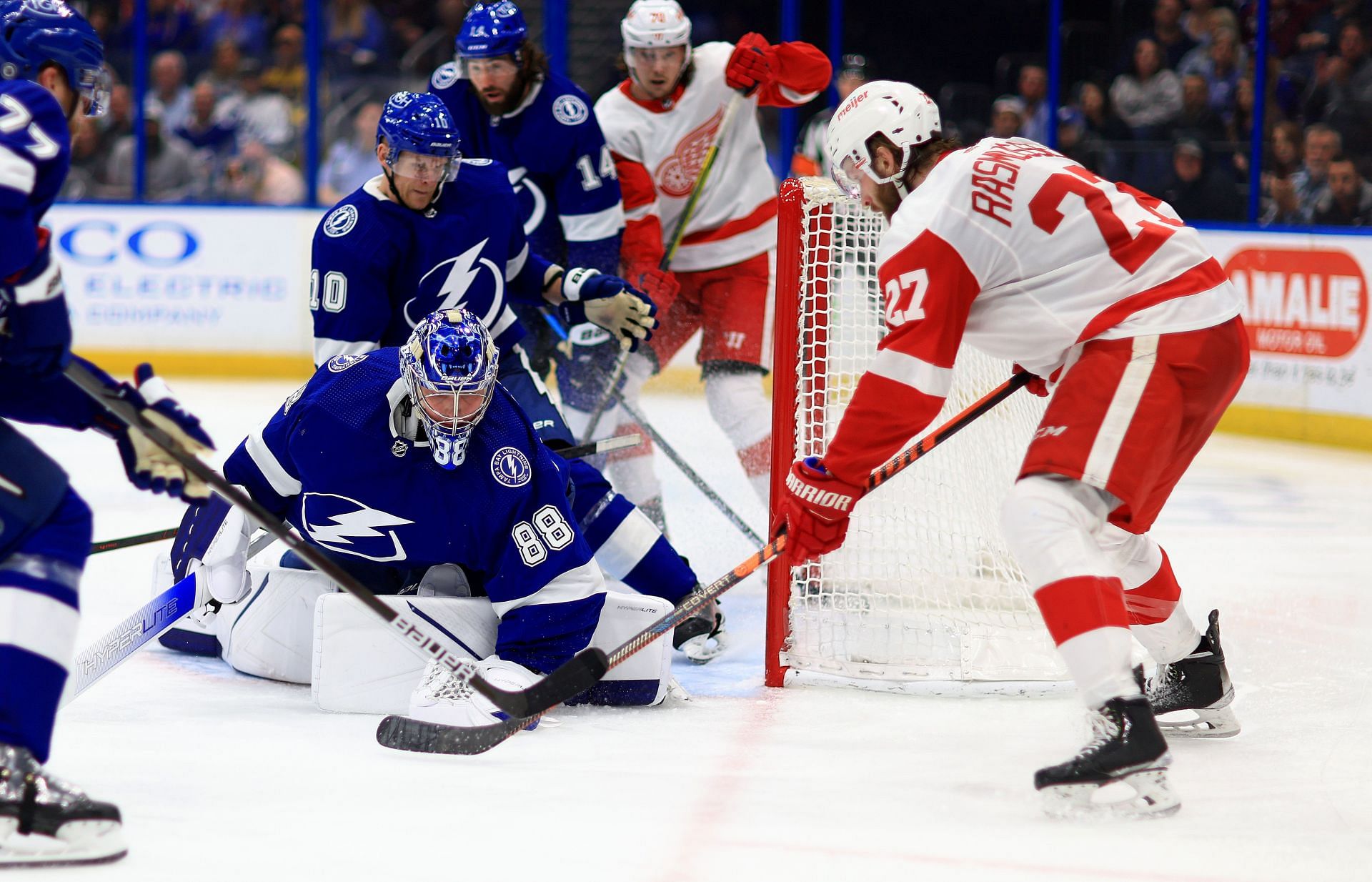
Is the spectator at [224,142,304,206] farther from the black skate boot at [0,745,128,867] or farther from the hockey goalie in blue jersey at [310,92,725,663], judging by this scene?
the black skate boot at [0,745,128,867]

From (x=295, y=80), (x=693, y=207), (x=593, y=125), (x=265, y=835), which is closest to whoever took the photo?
(x=265, y=835)

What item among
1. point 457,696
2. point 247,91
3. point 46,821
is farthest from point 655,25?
point 247,91

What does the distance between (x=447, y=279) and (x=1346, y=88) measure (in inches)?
187

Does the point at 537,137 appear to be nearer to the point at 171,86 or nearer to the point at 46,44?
the point at 46,44

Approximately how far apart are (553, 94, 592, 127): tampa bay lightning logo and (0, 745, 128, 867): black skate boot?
2.19 m

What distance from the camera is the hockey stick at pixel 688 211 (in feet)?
13.3

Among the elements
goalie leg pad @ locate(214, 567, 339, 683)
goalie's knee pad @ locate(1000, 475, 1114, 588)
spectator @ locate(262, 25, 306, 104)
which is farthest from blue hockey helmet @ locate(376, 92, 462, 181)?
spectator @ locate(262, 25, 306, 104)

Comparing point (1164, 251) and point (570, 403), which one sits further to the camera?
point (570, 403)

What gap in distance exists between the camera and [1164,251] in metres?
2.33

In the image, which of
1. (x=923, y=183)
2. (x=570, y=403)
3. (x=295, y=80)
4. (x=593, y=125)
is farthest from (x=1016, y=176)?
(x=295, y=80)

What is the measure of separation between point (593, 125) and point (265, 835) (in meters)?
2.16

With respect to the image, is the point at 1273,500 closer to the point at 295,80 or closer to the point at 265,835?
the point at 265,835

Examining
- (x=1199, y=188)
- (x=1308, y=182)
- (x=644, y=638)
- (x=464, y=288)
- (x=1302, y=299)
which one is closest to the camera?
(x=644, y=638)

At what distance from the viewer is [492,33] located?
3598 millimetres
